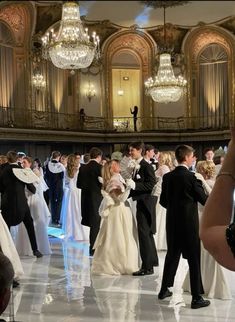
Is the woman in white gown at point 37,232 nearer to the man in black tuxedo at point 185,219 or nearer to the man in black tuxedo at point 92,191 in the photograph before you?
the man in black tuxedo at point 92,191

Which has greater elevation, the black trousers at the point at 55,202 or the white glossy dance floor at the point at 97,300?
the black trousers at the point at 55,202

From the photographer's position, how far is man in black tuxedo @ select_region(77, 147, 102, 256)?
7469mm

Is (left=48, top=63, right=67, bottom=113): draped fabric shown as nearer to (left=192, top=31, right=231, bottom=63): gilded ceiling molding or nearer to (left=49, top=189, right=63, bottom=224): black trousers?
(left=192, top=31, right=231, bottom=63): gilded ceiling molding

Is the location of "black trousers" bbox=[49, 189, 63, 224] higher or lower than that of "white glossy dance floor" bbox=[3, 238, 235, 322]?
higher

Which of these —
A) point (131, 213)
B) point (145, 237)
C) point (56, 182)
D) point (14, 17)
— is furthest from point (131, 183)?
point (14, 17)

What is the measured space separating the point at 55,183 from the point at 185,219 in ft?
24.7

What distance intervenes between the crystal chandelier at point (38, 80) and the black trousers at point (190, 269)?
49.4 feet

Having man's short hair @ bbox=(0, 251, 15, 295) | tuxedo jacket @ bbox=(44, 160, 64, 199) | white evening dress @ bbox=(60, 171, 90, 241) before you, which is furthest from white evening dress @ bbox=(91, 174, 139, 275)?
tuxedo jacket @ bbox=(44, 160, 64, 199)

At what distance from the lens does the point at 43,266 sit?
22.4 ft

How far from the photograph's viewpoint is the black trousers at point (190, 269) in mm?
4703

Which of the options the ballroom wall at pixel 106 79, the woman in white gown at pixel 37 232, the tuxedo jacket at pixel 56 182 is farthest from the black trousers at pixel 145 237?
the ballroom wall at pixel 106 79

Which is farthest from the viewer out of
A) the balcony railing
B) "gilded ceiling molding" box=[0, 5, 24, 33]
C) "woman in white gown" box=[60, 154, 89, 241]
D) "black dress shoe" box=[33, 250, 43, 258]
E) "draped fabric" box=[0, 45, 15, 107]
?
the balcony railing

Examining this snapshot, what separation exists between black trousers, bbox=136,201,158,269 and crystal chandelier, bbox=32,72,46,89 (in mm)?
13766

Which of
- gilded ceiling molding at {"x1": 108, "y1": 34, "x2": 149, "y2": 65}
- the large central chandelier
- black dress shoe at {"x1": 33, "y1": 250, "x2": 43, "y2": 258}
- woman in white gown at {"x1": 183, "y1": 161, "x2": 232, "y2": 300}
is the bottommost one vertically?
black dress shoe at {"x1": 33, "y1": 250, "x2": 43, "y2": 258}
